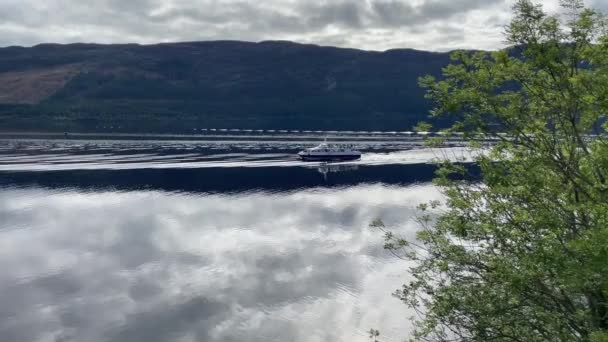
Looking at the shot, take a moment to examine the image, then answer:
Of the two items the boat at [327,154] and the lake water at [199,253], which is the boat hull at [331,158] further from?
the lake water at [199,253]

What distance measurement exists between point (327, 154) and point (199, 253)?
95620 millimetres

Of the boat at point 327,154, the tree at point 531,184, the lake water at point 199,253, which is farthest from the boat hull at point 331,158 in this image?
the tree at point 531,184

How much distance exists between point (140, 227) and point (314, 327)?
39.2m

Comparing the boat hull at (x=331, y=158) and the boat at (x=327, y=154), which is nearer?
the boat hull at (x=331, y=158)

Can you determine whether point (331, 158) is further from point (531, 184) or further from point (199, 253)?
point (531, 184)

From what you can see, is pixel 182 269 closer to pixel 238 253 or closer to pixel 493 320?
pixel 238 253

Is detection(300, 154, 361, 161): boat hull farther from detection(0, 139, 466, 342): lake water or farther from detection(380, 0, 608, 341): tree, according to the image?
detection(380, 0, 608, 341): tree

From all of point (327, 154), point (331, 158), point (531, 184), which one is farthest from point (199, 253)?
point (327, 154)

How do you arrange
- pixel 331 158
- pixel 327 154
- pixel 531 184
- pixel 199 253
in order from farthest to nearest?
1. pixel 327 154
2. pixel 331 158
3. pixel 199 253
4. pixel 531 184

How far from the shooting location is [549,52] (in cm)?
1756

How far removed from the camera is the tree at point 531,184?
58.7 feet

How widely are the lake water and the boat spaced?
22479 mm

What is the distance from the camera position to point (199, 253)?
→ 6203 centimetres

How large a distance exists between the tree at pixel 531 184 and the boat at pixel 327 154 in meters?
130
